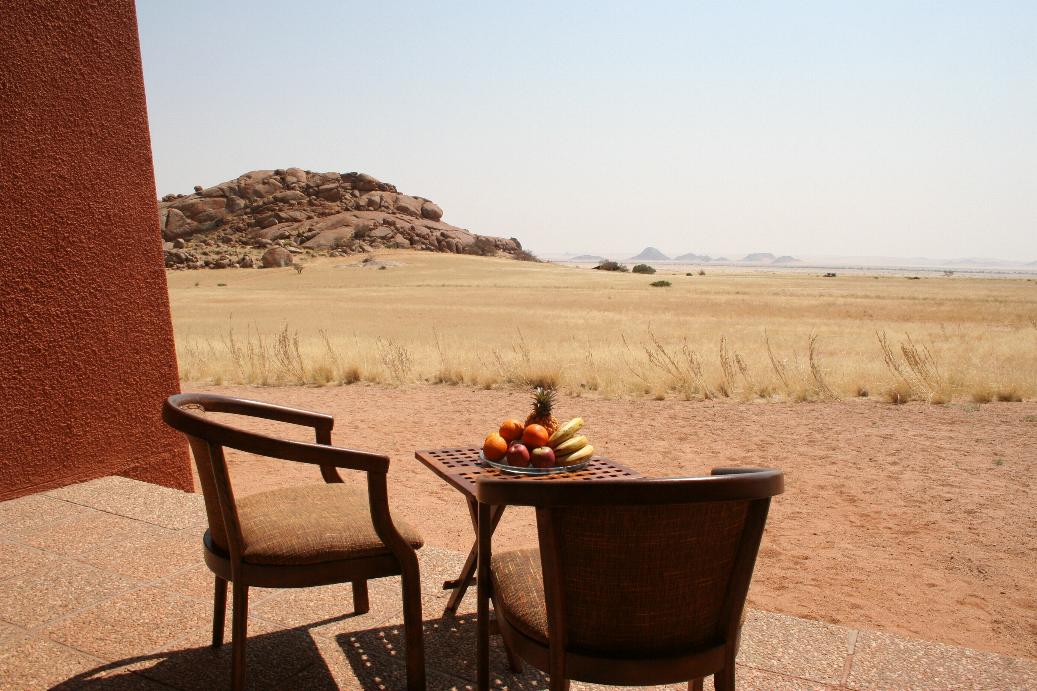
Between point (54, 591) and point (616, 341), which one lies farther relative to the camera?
point (616, 341)

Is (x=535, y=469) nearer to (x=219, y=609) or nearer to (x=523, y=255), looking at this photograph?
(x=219, y=609)

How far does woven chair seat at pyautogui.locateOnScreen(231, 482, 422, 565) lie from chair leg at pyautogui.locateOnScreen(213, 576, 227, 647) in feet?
0.89

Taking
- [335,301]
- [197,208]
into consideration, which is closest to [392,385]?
[335,301]

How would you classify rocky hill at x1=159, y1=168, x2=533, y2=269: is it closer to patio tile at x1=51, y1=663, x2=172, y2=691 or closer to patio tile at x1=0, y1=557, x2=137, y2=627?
patio tile at x1=0, y1=557, x2=137, y2=627

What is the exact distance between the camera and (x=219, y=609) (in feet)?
10.1

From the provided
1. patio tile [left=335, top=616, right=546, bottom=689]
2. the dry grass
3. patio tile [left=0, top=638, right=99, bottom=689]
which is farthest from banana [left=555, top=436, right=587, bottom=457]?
the dry grass

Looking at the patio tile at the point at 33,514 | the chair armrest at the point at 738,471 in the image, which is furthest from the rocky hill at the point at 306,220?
the chair armrest at the point at 738,471

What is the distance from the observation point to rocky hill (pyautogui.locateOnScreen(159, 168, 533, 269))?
254 ft

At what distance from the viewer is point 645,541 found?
2.04 metres

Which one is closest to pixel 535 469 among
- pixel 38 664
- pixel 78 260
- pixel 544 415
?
pixel 544 415

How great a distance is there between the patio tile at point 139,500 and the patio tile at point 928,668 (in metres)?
3.11

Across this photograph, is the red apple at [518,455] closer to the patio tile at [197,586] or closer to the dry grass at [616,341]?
the patio tile at [197,586]

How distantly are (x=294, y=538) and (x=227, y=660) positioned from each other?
25.4 inches

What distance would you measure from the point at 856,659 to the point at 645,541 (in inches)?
61.8
